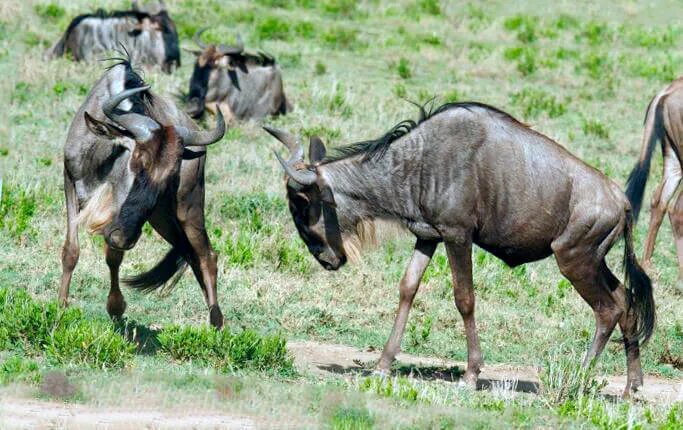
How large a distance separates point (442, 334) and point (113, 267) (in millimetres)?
2395

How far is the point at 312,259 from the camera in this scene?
945cm

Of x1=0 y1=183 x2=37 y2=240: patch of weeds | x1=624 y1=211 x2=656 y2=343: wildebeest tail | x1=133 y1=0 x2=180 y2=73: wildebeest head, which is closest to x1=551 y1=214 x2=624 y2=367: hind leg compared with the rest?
x1=624 y1=211 x2=656 y2=343: wildebeest tail

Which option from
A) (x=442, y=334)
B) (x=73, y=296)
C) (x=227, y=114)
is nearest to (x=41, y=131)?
(x=227, y=114)

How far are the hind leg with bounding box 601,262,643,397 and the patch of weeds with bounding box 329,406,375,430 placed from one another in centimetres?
241

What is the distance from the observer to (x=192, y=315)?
8266 millimetres

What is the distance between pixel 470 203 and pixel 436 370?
118 centimetres

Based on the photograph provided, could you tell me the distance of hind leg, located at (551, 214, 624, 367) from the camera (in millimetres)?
7141

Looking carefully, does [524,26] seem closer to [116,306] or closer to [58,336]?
[116,306]

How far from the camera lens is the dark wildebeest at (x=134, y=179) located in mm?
6742

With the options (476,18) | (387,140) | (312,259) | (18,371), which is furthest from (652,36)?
(18,371)

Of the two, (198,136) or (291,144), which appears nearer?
(198,136)

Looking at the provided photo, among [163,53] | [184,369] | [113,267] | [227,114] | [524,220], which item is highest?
[163,53]

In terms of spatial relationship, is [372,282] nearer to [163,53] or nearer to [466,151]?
[466,151]

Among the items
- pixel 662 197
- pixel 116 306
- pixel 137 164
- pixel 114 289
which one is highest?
pixel 662 197
